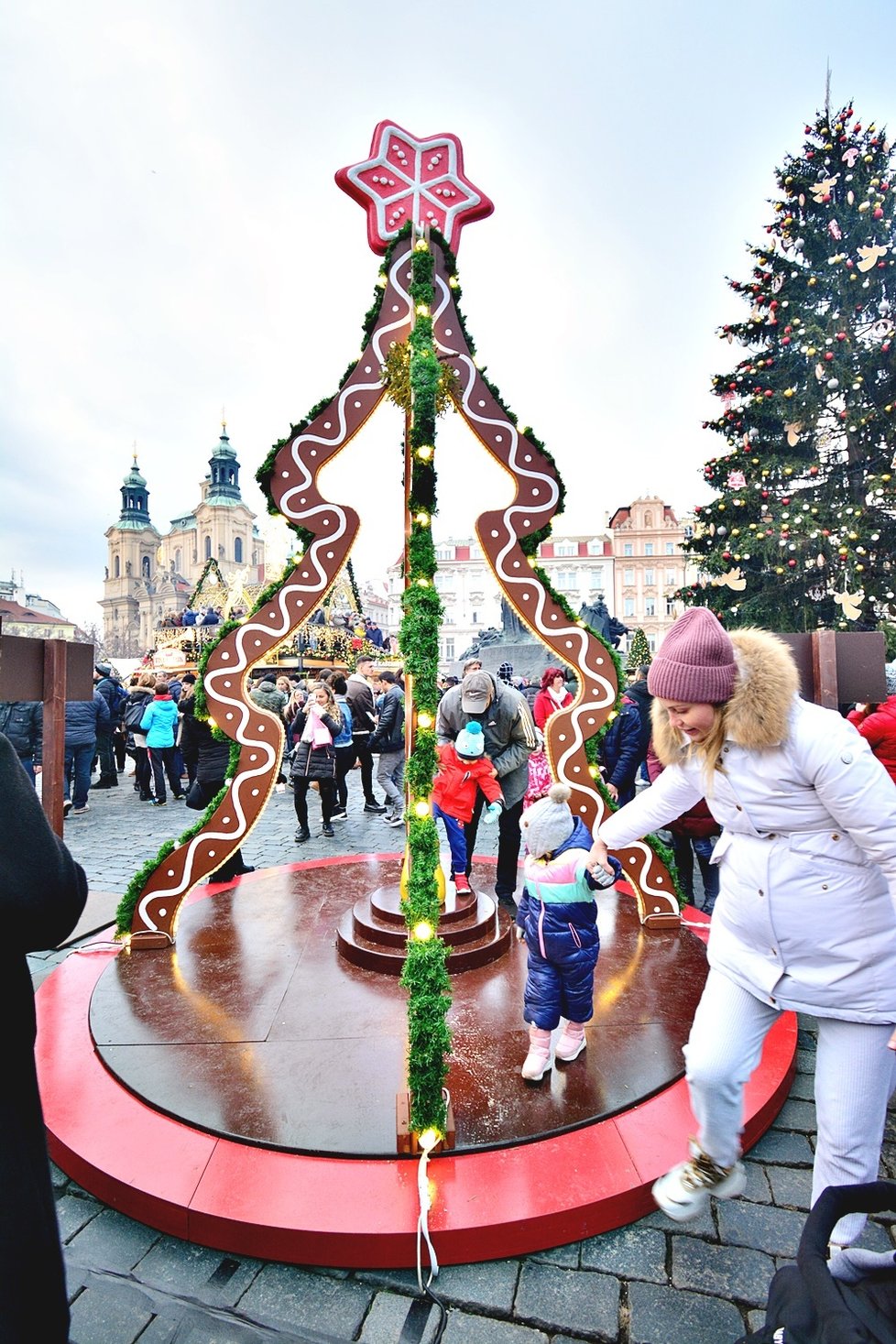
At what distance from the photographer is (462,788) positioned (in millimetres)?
4973

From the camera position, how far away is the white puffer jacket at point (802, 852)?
6.02 ft

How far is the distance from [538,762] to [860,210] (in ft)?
44.6

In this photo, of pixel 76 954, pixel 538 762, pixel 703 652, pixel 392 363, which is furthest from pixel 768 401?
pixel 76 954

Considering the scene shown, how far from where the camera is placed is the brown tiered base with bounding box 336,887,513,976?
13.2 ft

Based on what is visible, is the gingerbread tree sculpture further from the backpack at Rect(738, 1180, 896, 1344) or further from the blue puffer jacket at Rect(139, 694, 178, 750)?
the blue puffer jacket at Rect(139, 694, 178, 750)

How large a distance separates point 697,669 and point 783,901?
0.73 m

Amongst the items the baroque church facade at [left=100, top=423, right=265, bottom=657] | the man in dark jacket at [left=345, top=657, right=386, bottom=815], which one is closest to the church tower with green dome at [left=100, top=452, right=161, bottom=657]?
the baroque church facade at [left=100, top=423, right=265, bottom=657]

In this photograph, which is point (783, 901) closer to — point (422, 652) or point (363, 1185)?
point (422, 652)

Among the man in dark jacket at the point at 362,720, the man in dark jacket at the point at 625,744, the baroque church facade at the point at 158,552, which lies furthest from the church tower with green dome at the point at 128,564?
the man in dark jacket at the point at 625,744

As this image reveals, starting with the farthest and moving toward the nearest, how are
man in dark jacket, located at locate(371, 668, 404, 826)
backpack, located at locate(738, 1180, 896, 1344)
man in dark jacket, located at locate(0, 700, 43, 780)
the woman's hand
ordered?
1. man in dark jacket, located at locate(371, 668, 404, 826)
2. man in dark jacket, located at locate(0, 700, 43, 780)
3. the woman's hand
4. backpack, located at locate(738, 1180, 896, 1344)

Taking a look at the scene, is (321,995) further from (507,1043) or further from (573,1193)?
(573,1193)

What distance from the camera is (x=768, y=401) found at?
13672mm

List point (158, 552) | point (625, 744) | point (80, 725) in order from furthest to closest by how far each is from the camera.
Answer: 1. point (158, 552)
2. point (80, 725)
3. point (625, 744)

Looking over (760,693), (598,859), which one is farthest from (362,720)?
(760,693)
